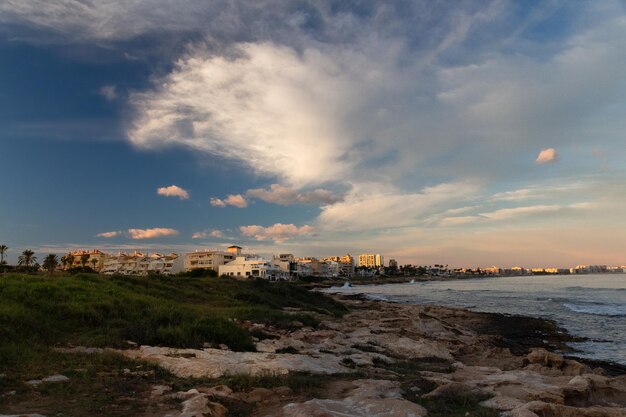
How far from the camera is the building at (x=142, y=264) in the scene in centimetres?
11550

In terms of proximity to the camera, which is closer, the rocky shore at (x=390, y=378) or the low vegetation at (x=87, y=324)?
the rocky shore at (x=390, y=378)

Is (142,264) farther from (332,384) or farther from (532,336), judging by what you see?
(332,384)

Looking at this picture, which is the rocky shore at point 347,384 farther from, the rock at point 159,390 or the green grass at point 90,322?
the green grass at point 90,322

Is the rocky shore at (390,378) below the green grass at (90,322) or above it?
below

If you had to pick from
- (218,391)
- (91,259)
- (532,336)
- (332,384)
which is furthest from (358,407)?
(91,259)

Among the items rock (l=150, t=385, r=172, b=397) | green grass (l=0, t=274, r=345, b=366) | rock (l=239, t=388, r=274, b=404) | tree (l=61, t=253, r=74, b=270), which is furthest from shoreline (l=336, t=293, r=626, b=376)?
tree (l=61, t=253, r=74, b=270)

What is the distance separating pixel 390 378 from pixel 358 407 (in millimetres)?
3821

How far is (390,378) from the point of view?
11633 millimetres

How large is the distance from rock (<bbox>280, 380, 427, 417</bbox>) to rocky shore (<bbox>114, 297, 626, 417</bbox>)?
0.06ft

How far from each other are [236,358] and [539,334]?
25238mm

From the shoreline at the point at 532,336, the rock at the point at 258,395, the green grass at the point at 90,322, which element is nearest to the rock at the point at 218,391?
the rock at the point at 258,395

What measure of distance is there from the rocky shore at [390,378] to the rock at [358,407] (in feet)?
0.06

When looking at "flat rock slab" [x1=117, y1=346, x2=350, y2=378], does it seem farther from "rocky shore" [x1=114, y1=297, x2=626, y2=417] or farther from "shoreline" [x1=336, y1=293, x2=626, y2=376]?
"shoreline" [x1=336, y1=293, x2=626, y2=376]

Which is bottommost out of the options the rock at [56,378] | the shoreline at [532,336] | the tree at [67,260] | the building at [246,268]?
→ the shoreline at [532,336]
